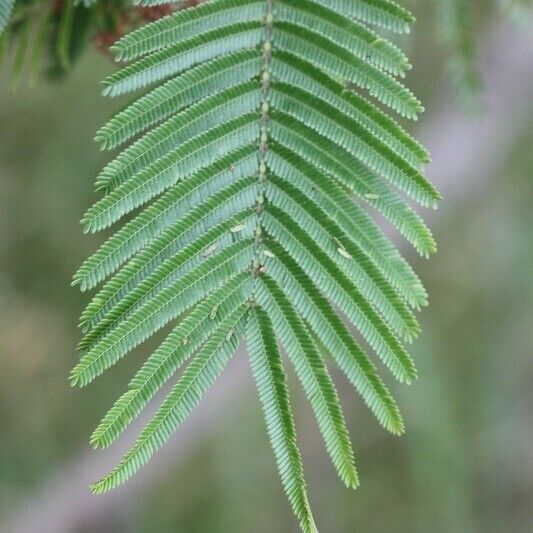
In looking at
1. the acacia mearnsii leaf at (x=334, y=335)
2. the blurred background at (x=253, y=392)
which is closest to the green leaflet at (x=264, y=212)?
the acacia mearnsii leaf at (x=334, y=335)

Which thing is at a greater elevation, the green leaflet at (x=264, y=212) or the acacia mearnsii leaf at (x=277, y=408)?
the green leaflet at (x=264, y=212)

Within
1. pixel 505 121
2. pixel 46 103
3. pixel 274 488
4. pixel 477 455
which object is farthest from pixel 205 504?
pixel 505 121

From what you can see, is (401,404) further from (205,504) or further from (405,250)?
(205,504)

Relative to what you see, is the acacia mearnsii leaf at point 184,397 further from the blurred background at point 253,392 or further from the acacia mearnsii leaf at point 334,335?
the blurred background at point 253,392

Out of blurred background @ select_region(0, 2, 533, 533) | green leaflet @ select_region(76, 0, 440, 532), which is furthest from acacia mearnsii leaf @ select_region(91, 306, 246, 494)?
blurred background @ select_region(0, 2, 533, 533)

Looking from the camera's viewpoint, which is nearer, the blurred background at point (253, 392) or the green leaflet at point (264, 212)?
the green leaflet at point (264, 212)

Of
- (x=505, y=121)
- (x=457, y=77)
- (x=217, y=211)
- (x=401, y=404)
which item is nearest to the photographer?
(x=217, y=211)

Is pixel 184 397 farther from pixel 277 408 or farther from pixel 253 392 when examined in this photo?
pixel 253 392
